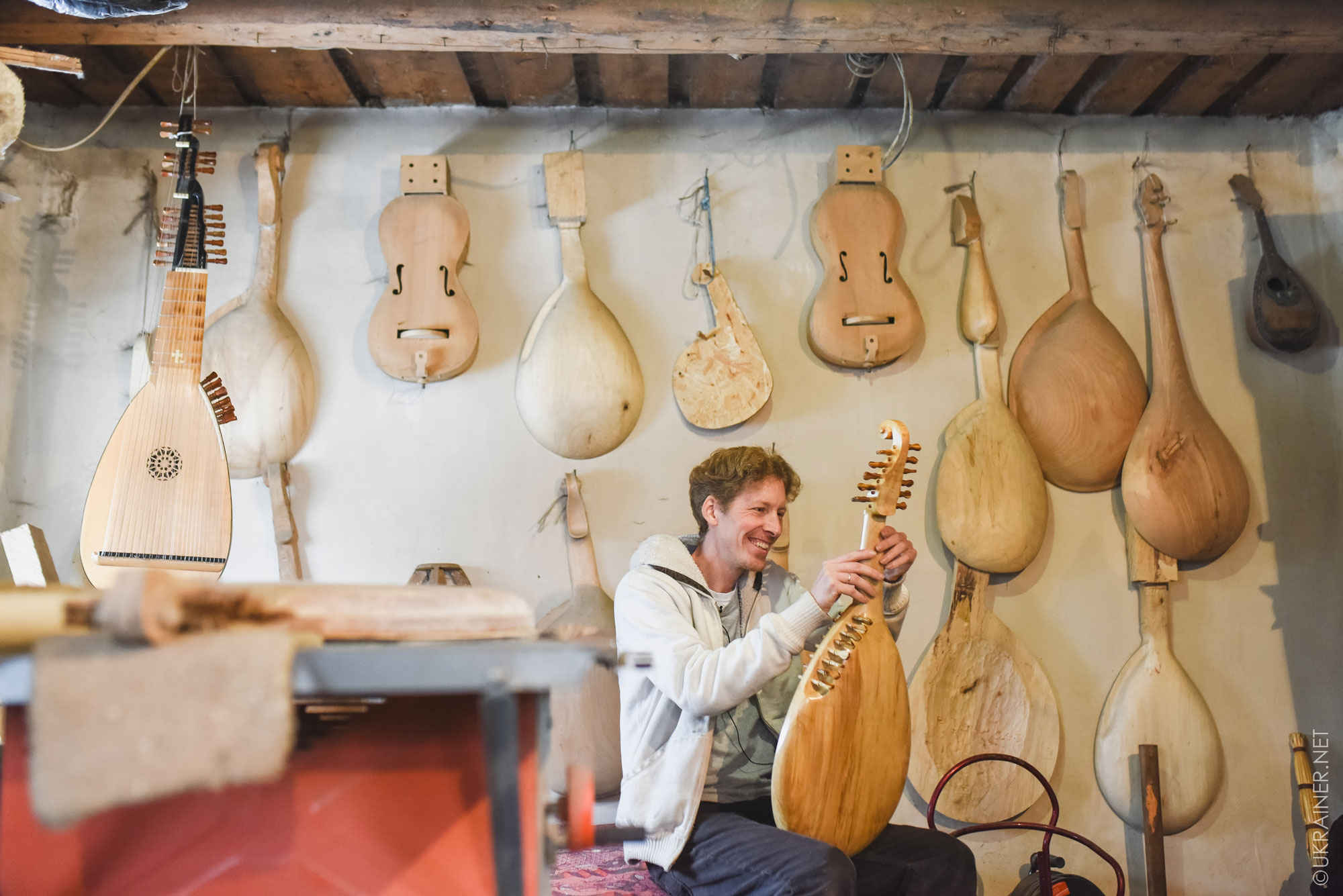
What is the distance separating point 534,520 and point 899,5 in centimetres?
183

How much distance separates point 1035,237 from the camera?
352 cm

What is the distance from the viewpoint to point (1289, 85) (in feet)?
11.2

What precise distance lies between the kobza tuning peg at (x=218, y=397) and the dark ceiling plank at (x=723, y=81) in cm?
169

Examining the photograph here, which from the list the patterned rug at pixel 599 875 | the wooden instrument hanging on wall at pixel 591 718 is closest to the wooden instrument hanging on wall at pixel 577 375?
the wooden instrument hanging on wall at pixel 591 718

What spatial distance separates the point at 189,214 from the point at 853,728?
223 centimetres

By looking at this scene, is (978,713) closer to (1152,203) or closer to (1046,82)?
(1152,203)

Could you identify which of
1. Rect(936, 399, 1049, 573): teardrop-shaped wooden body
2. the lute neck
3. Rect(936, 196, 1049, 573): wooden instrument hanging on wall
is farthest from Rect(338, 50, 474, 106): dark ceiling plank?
Rect(936, 399, 1049, 573): teardrop-shaped wooden body

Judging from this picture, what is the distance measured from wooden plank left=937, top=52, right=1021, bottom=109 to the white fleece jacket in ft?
6.00

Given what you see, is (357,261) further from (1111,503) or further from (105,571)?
(1111,503)

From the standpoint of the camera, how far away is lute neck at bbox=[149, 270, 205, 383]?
2.84 metres

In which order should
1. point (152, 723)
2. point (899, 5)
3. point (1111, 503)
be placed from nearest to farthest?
point (152, 723)
point (899, 5)
point (1111, 503)

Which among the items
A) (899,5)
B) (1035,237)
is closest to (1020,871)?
(1035,237)

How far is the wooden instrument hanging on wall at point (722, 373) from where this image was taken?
3285mm

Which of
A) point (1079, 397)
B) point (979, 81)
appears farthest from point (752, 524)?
point (979, 81)
